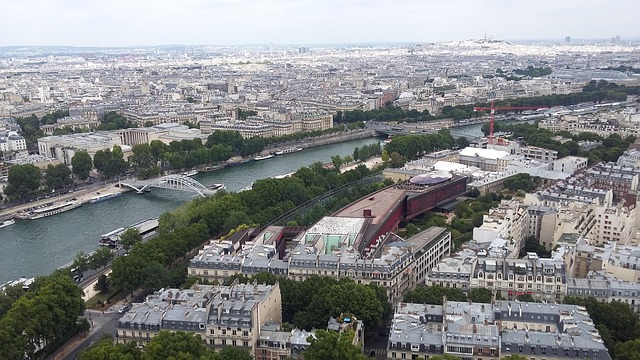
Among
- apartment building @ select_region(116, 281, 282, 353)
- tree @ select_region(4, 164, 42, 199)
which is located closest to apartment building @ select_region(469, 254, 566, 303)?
apartment building @ select_region(116, 281, 282, 353)

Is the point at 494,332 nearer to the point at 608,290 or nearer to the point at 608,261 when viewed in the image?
the point at 608,290

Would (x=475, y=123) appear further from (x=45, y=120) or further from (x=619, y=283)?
(x=619, y=283)

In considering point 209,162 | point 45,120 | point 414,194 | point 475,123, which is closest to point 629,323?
point 414,194

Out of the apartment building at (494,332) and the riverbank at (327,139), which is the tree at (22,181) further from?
the apartment building at (494,332)

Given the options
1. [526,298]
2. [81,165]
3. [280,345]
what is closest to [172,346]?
[280,345]

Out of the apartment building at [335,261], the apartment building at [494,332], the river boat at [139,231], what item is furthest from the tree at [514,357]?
the river boat at [139,231]
